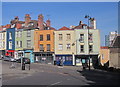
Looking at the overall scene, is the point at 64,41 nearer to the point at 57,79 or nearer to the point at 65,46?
the point at 65,46

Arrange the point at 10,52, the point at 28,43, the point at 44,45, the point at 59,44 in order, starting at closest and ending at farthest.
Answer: the point at 59,44 → the point at 44,45 → the point at 28,43 → the point at 10,52

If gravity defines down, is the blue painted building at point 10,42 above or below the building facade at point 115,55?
above

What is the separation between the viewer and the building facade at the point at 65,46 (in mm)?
55750

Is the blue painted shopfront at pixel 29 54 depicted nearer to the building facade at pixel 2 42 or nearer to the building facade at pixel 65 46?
the building facade at pixel 65 46

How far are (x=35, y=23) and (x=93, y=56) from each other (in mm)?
18447

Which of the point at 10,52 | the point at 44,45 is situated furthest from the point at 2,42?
the point at 44,45

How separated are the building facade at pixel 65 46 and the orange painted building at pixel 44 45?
1.41m

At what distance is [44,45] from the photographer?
188 feet

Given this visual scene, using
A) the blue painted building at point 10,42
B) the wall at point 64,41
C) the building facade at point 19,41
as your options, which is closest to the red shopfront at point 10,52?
the blue painted building at point 10,42

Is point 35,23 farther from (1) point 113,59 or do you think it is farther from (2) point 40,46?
(1) point 113,59

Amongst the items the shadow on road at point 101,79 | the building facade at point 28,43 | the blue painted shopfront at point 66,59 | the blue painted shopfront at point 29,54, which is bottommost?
the shadow on road at point 101,79

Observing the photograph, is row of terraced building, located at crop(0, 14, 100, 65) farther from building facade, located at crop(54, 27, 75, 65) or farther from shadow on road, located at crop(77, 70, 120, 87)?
shadow on road, located at crop(77, 70, 120, 87)

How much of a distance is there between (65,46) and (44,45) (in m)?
5.45

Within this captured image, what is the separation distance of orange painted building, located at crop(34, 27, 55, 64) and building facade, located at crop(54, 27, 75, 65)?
141cm
